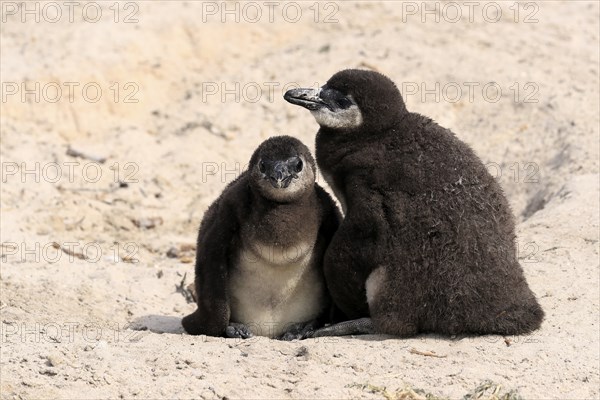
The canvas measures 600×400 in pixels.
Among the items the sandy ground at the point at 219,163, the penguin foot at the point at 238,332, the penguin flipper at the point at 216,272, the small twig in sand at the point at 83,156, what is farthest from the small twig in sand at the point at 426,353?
the small twig in sand at the point at 83,156

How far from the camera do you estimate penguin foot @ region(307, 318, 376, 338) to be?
8500 millimetres

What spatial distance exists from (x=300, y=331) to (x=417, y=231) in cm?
153

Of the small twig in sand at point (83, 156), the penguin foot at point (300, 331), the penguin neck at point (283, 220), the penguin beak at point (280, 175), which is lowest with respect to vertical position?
the penguin foot at point (300, 331)

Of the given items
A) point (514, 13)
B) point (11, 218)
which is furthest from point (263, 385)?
point (514, 13)

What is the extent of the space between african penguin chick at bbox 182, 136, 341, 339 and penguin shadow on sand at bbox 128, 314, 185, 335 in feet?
1.95

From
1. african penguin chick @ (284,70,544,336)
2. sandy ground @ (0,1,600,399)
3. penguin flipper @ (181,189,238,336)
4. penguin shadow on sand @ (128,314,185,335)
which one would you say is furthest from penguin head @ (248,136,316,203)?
penguin shadow on sand @ (128,314,185,335)

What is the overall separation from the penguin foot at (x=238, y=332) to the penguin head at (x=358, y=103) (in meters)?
1.79

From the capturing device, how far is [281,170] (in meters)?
8.27

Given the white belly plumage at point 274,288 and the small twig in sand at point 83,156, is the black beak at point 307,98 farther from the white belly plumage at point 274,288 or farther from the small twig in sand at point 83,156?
the small twig in sand at point 83,156

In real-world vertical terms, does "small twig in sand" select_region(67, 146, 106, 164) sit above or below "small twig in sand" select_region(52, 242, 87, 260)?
above

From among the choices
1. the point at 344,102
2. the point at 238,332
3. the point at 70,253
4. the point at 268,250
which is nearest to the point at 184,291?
the point at 70,253

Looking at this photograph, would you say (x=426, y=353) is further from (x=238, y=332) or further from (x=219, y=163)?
(x=219, y=163)

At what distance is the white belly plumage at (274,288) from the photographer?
8.61 metres

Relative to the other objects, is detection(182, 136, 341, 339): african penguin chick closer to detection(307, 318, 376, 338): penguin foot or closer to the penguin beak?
the penguin beak
